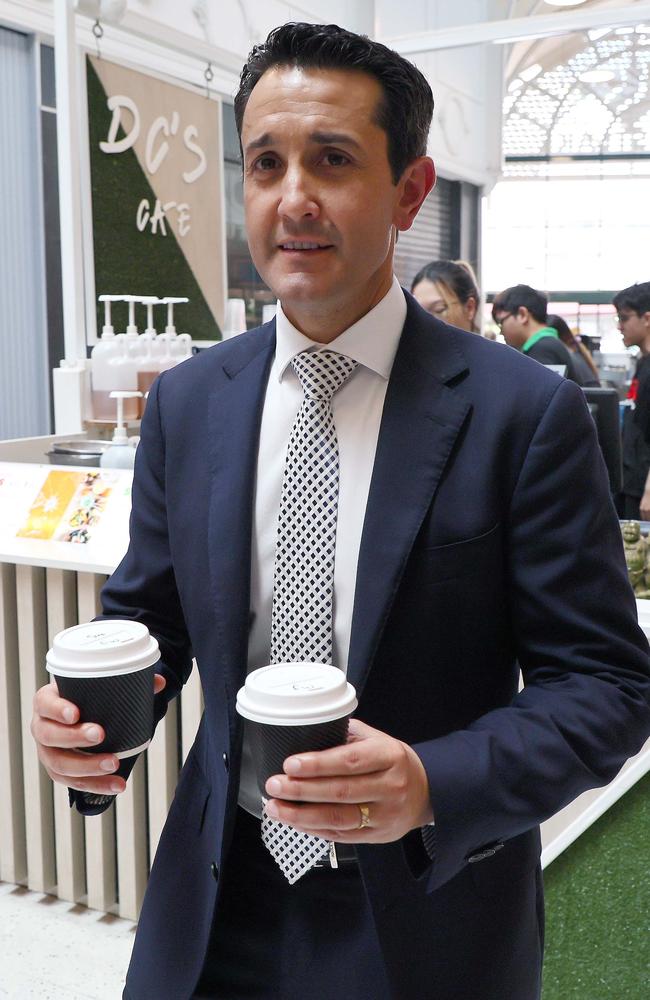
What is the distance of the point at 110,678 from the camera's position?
1095 mm

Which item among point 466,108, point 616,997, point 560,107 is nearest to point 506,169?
point 560,107

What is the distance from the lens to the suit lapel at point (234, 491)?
1196 mm

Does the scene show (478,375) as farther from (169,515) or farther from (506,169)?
(506,169)

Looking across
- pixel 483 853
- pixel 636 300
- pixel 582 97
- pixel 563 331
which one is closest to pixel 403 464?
pixel 483 853

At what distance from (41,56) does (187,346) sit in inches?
151

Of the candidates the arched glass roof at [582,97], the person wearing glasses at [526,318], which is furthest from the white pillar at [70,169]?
the arched glass roof at [582,97]

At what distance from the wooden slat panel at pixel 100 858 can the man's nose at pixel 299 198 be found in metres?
1.91

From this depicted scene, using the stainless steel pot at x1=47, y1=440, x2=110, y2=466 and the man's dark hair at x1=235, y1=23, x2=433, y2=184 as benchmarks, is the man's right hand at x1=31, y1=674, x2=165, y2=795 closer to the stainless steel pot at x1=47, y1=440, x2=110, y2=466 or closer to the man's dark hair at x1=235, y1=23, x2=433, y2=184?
the man's dark hair at x1=235, y1=23, x2=433, y2=184

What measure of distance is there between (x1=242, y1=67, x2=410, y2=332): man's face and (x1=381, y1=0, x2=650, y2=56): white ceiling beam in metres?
3.54

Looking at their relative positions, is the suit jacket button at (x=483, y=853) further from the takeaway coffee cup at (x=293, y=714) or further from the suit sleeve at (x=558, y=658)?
the takeaway coffee cup at (x=293, y=714)

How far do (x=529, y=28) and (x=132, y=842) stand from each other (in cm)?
375

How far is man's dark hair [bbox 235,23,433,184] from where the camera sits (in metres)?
1.12

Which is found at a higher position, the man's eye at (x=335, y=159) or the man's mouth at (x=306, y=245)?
the man's eye at (x=335, y=159)

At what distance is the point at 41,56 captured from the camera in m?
6.80
